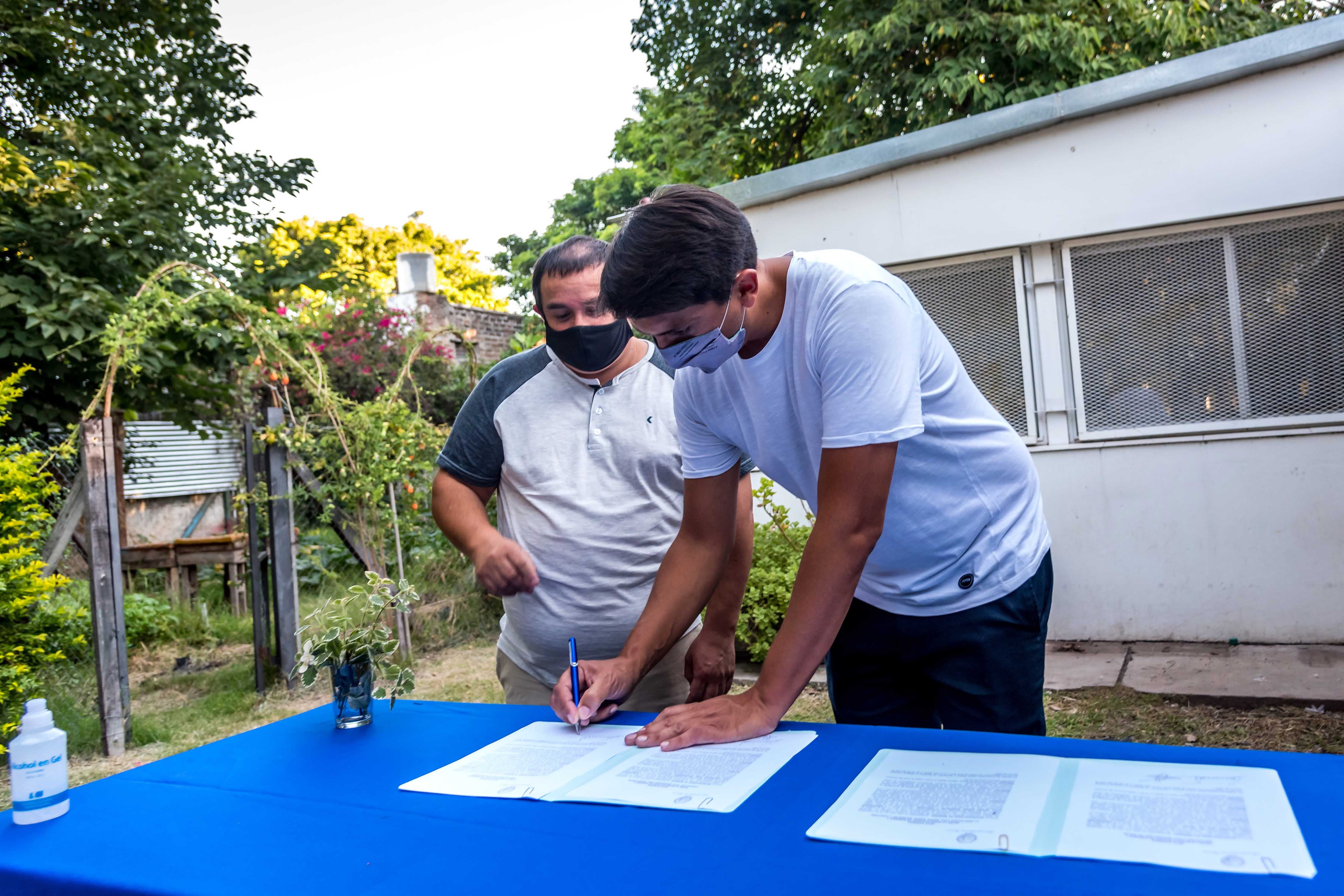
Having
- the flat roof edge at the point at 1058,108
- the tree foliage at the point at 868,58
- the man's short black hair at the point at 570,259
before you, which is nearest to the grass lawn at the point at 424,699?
the man's short black hair at the point at 570,259

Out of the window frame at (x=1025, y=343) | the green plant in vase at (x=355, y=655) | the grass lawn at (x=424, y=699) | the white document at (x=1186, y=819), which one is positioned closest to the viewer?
the white document at (x=1186, y=819)

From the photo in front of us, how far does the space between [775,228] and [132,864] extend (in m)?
5.81

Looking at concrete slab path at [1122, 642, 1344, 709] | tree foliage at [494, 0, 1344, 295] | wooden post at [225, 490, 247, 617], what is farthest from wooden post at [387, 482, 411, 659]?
tree foliage at [494, 0, 1344, 295]

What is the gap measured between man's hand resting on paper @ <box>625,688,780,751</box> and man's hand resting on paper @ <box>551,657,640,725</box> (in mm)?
173

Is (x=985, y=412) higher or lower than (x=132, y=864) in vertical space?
higher

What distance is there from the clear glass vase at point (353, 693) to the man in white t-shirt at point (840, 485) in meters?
0.45

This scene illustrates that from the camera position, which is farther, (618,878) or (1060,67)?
(1060,67)

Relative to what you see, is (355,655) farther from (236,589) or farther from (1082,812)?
(236,589)

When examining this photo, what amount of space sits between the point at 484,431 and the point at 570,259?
537 millimetres

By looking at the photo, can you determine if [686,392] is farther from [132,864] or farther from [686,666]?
[132,864]

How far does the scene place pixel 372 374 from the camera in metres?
10.6

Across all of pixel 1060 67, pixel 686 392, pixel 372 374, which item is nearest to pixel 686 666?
pixel 686 392

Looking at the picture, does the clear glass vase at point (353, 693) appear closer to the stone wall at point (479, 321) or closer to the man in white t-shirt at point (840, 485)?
the man in white t-shirt at point (840, 485)

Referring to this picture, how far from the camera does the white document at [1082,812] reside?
118 cm
